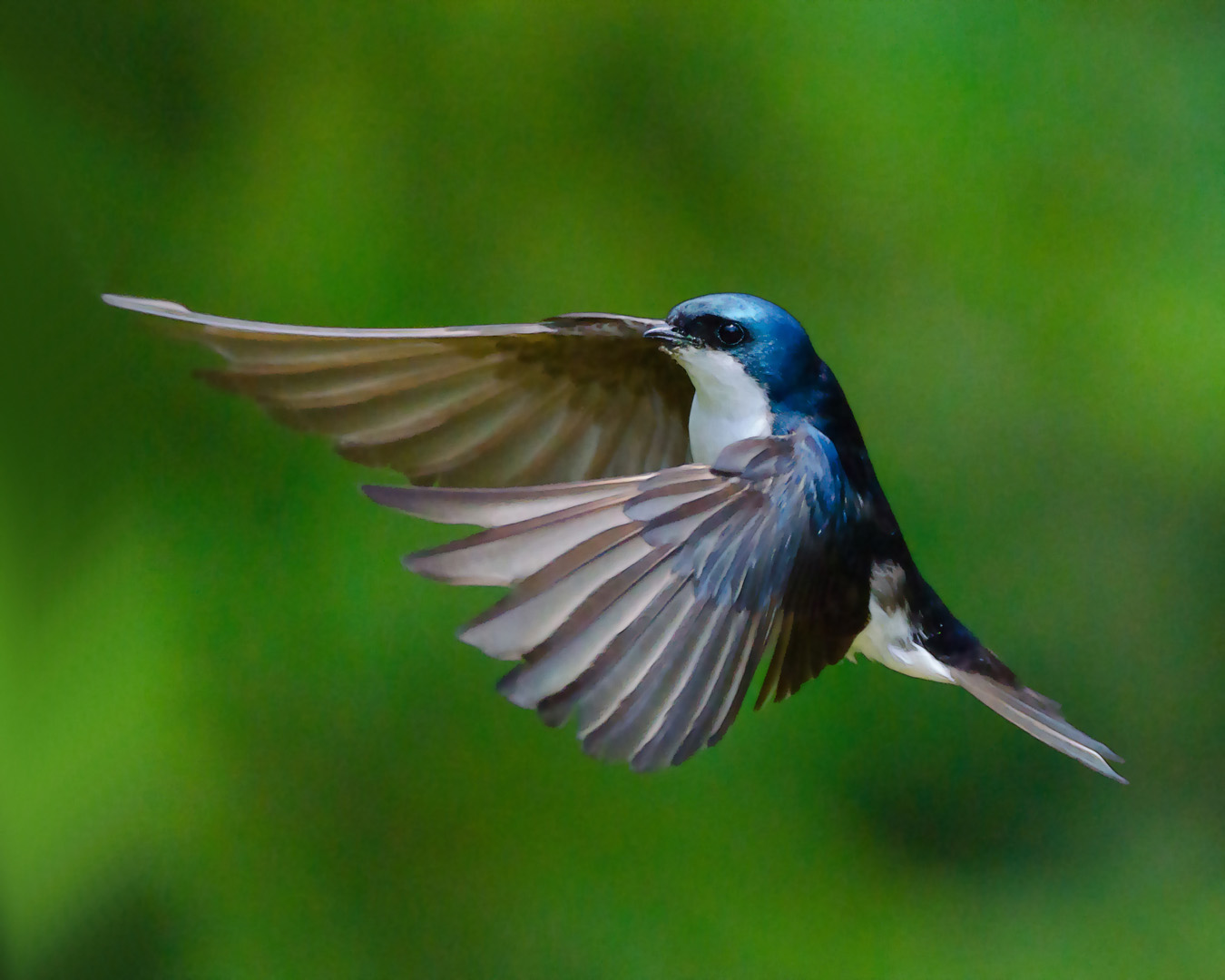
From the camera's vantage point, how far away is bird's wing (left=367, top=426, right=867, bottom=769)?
40 centimetres

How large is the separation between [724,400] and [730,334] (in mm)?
33

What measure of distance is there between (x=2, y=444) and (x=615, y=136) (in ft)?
2.28

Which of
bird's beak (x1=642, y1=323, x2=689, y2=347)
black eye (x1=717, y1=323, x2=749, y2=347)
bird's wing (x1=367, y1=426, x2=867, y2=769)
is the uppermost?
black eye (x1=717, y1=323, x2=749, y2=347)

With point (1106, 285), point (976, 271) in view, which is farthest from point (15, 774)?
point (1106, 285)

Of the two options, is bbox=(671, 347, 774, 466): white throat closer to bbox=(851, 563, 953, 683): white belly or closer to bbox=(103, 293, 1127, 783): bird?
bbox=(103, 293, 1127, 783): bird

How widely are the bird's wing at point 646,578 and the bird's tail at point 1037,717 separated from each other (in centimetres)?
14

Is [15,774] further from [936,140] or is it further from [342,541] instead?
[936,140]

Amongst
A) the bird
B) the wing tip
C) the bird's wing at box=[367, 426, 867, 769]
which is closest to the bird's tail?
the bird

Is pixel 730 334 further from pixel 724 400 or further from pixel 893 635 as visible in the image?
pixel 893 635

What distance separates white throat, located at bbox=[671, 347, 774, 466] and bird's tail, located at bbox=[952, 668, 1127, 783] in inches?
6.9

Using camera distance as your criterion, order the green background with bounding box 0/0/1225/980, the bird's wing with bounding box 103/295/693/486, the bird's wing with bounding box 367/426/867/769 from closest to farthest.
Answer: the bird's wing with bounding box 367/426/867/769, the bird's wing with bounding box 103/295/693/486, the green background with bounding box 0/0/1225/980

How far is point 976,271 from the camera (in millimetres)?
1306

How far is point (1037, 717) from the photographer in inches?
24.0

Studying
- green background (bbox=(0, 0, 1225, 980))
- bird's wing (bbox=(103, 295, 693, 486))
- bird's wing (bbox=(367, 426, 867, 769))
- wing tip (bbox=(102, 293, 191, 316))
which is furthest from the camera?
green background (bbox=(0, 0, 1225, 980))
